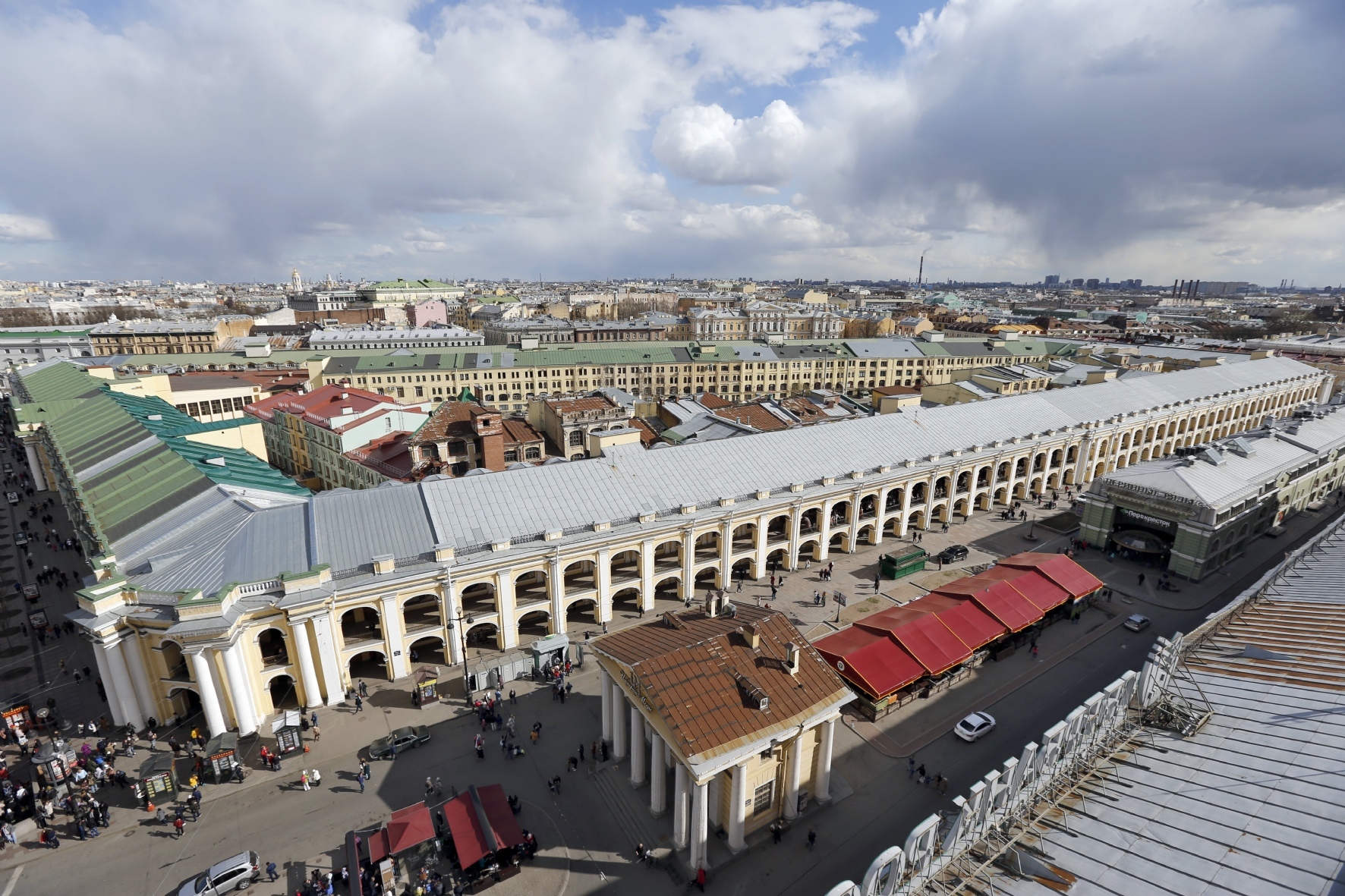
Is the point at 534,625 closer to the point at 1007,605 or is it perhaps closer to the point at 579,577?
the point at 579,577

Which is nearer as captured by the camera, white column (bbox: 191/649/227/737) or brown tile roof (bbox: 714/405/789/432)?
white column (bbox: 191/649/227/737)

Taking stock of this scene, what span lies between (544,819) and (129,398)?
77160 millimetres

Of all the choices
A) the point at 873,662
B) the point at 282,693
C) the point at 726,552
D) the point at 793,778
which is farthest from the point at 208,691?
the point at 873,662

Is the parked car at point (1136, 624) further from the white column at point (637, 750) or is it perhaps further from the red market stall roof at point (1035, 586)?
the white column at point (637, 750)

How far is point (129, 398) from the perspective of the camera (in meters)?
74.7

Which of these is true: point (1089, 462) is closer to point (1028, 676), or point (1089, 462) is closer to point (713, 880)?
point (1028, 676)

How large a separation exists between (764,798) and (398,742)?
20624 millimetres

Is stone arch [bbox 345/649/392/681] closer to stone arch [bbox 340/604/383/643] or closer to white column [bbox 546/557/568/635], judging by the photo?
stone arch [bbox 340/604/383/643]

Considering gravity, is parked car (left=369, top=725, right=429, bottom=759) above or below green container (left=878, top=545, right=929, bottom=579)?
below

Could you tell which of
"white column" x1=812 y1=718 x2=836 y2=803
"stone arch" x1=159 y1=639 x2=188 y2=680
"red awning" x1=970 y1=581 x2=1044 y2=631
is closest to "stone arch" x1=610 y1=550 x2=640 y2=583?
"white column" x1=812 y1=718 x2=836 y2=803

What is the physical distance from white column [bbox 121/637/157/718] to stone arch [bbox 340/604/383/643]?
1007 centimetres

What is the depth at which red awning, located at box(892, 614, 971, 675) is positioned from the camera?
1534 inches

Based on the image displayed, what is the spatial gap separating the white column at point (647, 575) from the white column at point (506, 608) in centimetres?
973

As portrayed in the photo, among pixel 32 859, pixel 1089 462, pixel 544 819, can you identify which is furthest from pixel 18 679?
pixel 1089 462
